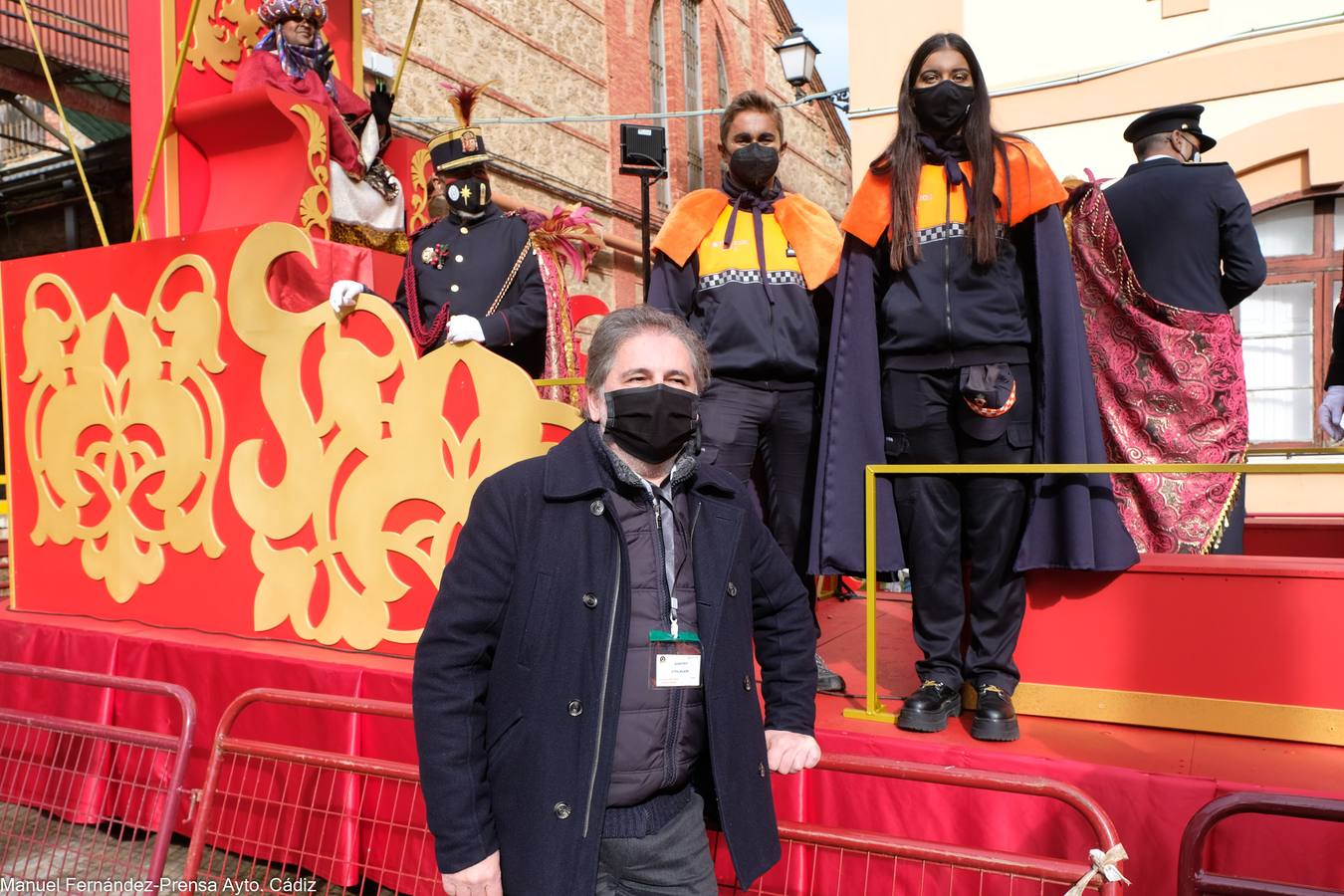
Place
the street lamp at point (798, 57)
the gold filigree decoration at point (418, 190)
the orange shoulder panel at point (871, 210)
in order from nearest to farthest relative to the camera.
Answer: the orange shoulder panel at point (871, 210), the gold filigree decoration at point (418, 190), the street lamp at point (798, 57)

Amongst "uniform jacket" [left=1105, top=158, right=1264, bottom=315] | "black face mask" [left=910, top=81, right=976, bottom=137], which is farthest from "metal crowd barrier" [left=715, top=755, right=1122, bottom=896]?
"uniform jacket" [left=1105, top=158, right=1264, bottom=315]

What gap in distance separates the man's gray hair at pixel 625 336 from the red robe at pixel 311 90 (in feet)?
10.9

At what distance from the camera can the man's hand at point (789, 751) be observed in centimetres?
197

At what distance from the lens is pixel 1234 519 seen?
3.30m

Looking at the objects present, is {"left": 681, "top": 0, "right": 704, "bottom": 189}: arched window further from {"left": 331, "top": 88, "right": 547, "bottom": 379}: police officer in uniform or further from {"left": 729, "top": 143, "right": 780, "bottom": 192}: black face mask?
{"left": 729, "top": 143, "right": 780, "bottom": 192}: black face mask

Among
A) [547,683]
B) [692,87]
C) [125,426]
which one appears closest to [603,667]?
[547,683]

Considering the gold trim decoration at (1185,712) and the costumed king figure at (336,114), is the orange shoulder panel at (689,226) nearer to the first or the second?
the gold trim decoration at (1185,712)

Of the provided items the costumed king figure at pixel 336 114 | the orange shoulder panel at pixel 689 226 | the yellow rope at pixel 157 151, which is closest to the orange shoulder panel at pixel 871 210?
the orange shoulder panel at pixel 689 226

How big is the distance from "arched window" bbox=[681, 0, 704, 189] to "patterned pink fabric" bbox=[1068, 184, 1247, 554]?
14.5 metres

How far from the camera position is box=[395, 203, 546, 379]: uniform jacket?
4.16 m

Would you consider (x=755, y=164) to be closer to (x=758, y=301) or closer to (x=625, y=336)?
(x=758, y=301)

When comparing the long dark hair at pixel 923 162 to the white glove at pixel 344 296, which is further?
the white glove at pixel 344 296

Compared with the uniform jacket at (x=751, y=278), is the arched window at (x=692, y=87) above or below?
above

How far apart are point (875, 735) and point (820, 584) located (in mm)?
2424
